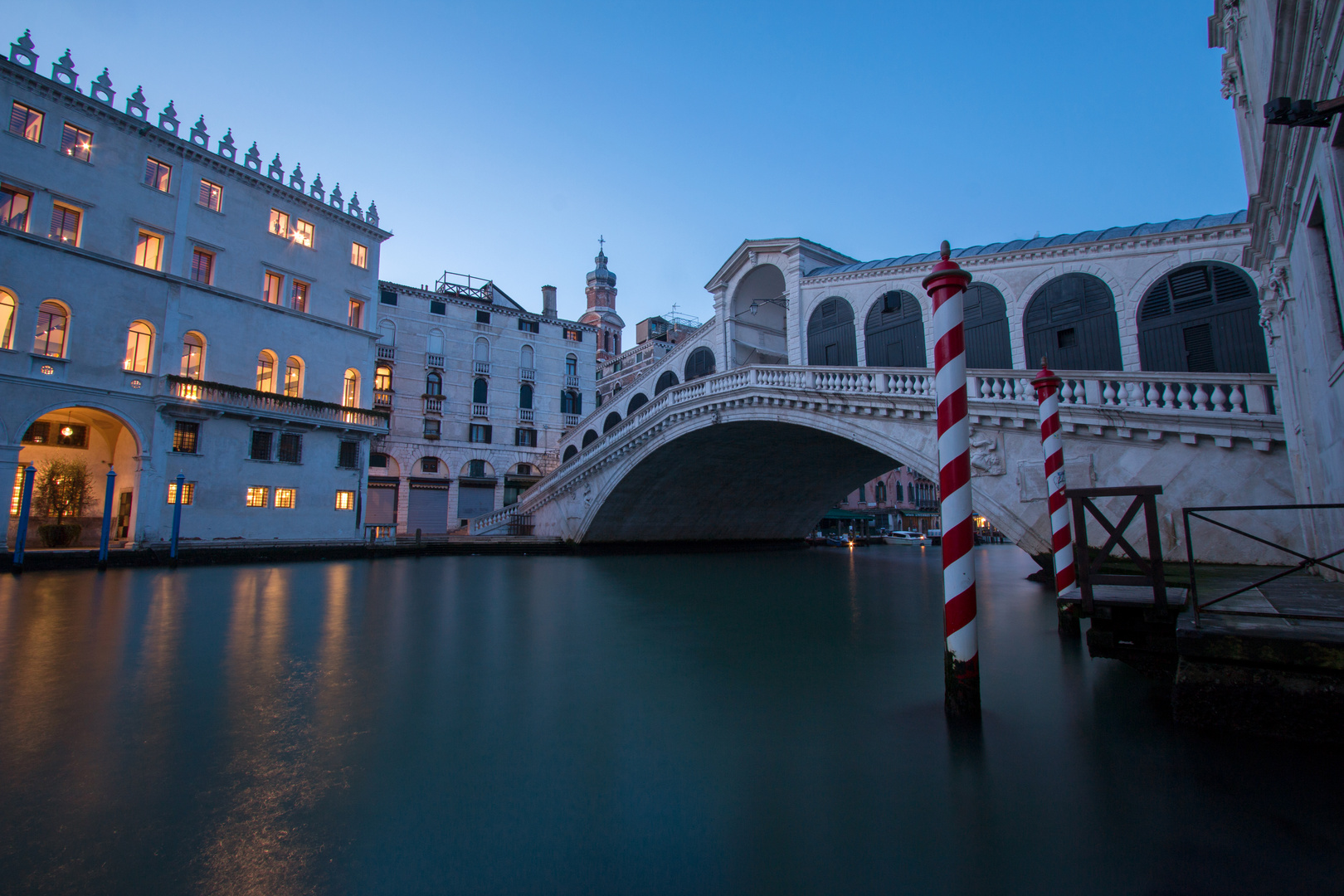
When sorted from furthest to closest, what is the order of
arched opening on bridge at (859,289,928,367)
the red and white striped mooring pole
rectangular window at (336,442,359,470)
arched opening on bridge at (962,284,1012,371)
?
1. rectangular window at (336,442,359,470)
2. arched opening on bridge at (859,289,928,367)
3. arched opening on bridge at (962,284,1012,371)
4. the red and white striped mooring pole

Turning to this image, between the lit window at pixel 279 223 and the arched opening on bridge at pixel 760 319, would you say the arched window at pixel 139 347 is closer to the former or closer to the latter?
the lit window at pixel 279 223

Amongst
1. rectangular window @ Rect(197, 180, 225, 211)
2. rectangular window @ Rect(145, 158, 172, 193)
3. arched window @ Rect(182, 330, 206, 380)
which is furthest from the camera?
rectangular window @ Rect(197, 180, 225, 211)

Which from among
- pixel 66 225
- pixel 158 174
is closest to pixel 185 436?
pixel 66 225

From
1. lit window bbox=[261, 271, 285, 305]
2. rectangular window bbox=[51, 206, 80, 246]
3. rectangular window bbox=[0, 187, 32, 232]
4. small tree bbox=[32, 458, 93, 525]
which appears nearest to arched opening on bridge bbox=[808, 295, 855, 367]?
lit window bbox=[261, 271, 285, 305]

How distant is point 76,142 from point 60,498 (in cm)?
878

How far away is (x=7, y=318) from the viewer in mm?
14141

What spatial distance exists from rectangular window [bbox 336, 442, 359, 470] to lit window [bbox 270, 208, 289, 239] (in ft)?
21.9

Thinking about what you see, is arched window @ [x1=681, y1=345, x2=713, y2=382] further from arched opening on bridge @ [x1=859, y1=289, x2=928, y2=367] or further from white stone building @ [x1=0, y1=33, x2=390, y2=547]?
white stone building @ [x1=0, y1=33, x2=390, y2=547]

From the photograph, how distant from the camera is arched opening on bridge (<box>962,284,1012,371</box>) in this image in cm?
1247

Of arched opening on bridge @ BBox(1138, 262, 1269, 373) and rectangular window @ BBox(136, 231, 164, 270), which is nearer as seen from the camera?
arched opening on bridge @ BBox(1138, 262, 1269, 373)

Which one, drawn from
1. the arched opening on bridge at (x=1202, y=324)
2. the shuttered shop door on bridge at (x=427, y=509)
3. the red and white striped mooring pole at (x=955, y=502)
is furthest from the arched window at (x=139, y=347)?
the arched opening on bridge at (x=1202, y=324)

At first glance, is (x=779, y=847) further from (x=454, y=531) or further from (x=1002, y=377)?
(x=454, y=531)

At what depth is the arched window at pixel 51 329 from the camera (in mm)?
14602

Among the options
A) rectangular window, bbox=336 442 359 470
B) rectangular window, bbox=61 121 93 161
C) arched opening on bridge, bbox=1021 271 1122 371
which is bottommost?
rectangular window, bbox=336 442 359 470
